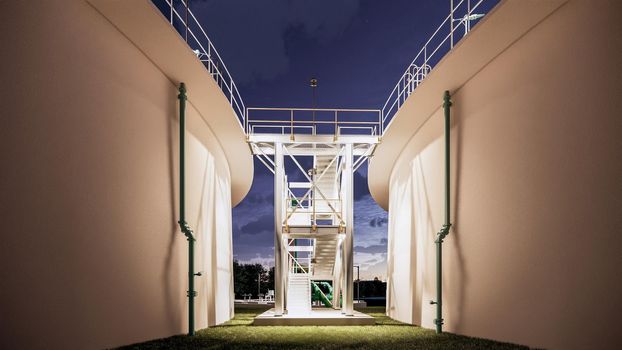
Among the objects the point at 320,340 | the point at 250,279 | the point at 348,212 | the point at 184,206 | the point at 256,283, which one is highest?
the point at 184,206

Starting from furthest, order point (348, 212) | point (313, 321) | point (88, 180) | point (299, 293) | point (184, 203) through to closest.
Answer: point (299, 293) < point (348, 212) < point (313, 321) < point (184, 203) < point (88, 180)

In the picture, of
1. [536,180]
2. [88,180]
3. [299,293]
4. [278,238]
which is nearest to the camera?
[88,180]

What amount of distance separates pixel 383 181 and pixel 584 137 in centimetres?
1621

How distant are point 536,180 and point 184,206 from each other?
742cm

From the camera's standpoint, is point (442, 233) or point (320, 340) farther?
point (442, 233)

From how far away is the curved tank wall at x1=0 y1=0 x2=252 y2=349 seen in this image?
19.5 ft

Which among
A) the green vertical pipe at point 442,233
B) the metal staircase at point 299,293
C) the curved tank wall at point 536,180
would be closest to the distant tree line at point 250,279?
the metal staircase at point 299,293

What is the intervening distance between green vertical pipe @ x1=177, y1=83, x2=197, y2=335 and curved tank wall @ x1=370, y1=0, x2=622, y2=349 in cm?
600

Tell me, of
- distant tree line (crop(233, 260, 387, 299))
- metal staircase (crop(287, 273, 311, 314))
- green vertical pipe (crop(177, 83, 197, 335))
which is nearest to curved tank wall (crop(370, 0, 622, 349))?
green vertical pipe (crop(177, 83, 197, 335))

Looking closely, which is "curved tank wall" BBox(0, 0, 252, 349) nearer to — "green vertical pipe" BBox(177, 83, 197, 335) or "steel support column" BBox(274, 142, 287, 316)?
"green vertical pipe" BBox(177, 83, 197, 335)

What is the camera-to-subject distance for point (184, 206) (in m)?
11.5

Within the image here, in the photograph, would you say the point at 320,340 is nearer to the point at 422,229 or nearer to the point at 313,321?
the point at 313,321

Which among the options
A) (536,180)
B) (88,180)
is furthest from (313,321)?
(88,180)

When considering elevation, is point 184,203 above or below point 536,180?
below
